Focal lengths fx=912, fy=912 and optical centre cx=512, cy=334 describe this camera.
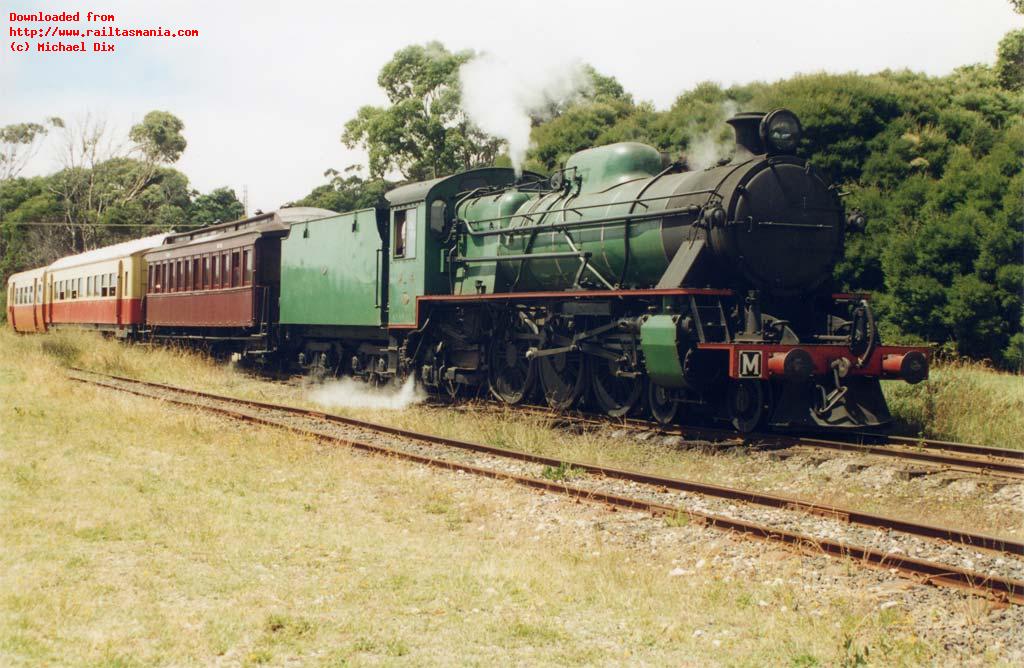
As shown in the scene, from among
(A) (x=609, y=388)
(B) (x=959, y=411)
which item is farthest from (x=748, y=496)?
(B) (x=959, y=411)

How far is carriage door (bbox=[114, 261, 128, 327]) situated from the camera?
86.8 ft

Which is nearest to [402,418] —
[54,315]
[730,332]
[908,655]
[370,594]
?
[730,332]

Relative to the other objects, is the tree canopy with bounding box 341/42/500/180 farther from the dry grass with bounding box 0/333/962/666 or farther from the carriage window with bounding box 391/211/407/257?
the dry grass with bounding box 0/333/962/666

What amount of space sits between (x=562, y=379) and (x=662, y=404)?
74.4 inches

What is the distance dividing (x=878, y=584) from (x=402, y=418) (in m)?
8.42

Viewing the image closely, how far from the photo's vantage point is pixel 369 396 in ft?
52.6

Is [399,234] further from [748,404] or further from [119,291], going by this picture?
[119,291]

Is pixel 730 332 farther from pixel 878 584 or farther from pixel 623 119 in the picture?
pixel 623 119

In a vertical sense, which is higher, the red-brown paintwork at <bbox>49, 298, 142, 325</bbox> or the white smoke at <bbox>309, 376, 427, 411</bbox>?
the red-brown paintwork at <bbox>49, 298, 142, 325</bbox>

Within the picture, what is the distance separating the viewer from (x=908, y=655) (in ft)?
13.7

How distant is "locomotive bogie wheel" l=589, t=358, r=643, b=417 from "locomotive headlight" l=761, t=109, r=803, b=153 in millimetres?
3364

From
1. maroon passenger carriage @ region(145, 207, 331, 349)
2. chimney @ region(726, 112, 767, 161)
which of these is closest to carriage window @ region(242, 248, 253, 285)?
maroon passenger carriage @ region(145, 207, 331, 349)

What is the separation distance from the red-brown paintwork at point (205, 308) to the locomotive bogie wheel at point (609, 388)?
31.7ft

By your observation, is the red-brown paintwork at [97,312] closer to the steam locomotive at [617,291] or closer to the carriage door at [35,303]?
the carriage door at [35,303]
